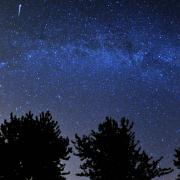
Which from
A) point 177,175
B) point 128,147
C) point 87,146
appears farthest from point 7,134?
point 177,175

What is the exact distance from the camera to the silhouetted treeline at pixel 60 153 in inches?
627

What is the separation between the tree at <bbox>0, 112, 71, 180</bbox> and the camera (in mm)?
15953

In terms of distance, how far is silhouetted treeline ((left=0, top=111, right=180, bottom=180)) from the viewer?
1592cm

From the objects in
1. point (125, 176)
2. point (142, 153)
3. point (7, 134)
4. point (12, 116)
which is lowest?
point (125, 176)

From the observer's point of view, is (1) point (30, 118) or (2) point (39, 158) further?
(1) point (30, 118)

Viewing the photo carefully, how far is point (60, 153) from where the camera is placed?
56.6ft

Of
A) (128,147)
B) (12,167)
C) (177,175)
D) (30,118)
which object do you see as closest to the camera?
(12,167)

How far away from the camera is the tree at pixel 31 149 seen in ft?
52.3

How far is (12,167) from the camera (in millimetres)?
15883

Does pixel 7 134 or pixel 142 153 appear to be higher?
pixel 7 134

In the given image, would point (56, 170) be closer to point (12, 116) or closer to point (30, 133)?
point (30, 133)

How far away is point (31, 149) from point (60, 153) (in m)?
1.61

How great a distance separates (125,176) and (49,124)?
515cm

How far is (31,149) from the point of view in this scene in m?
16.6
